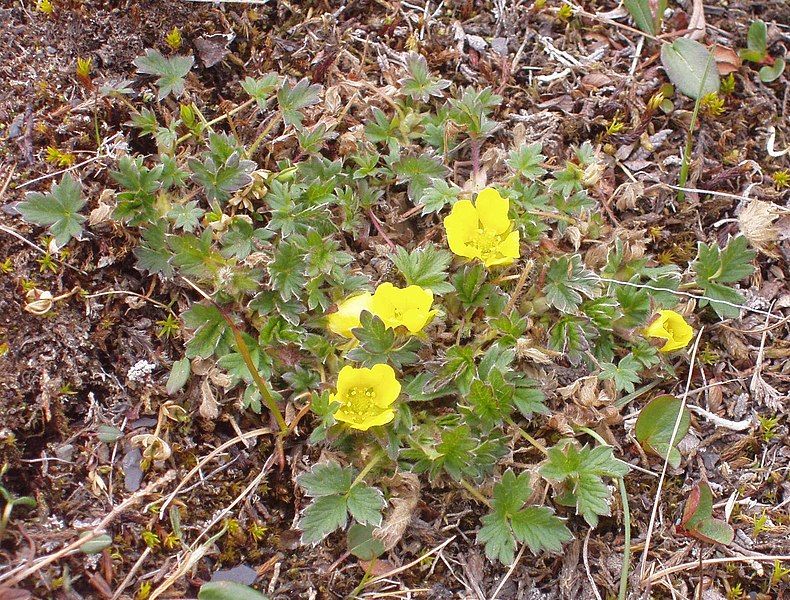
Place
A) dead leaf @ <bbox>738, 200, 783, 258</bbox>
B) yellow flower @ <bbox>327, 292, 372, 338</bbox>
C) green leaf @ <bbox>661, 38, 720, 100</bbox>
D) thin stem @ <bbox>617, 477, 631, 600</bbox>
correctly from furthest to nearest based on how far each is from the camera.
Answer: green leaf @ <bbox>661, 38, 720, 100</bbox>
dead leaf @ <bbox>738, 200, 783, 258</bbox>
yellow flower @ <bbox>327, 292, 372, 338</bbox>
thin stem @ <bbox>617, 477, 631, 600</bbox>

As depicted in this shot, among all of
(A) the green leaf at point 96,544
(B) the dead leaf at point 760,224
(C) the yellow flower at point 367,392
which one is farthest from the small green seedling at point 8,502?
(B) the dead leaf at point 760,224

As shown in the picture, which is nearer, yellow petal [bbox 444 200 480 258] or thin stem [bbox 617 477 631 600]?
thin stem [bbox 617 477 631 600]

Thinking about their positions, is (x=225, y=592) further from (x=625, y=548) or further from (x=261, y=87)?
(x=261, y=87)

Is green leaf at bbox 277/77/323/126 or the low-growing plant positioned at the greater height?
green leaf at bbox 277/77/323/126

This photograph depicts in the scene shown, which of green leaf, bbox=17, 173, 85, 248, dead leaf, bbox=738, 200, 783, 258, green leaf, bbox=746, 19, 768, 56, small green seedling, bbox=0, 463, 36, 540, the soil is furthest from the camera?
green leaf, bbox=746, 19, 768, 56

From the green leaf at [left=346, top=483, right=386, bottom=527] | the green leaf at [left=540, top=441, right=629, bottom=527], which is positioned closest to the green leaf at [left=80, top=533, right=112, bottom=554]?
the green leaf at [left=346, top=483, right=386, bottom=527]

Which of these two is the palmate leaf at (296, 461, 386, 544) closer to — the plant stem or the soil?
the soil
